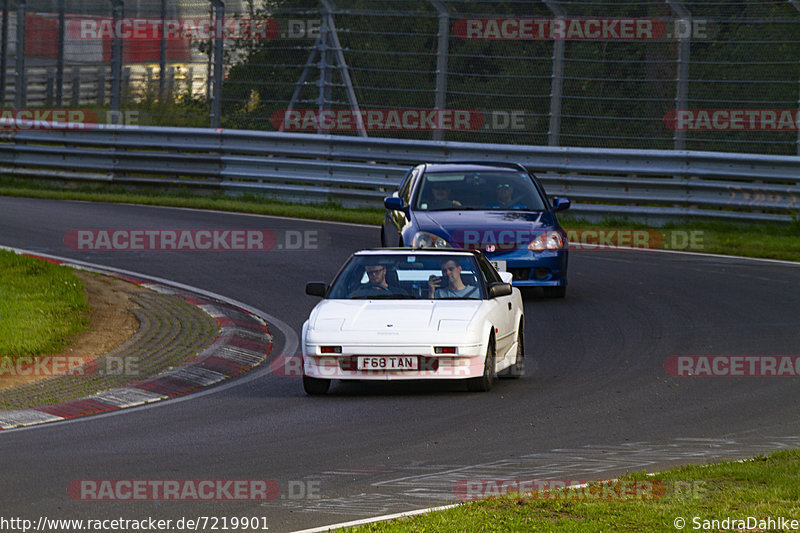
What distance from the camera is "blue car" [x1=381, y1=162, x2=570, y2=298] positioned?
14.9 metres

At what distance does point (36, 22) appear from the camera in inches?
1016

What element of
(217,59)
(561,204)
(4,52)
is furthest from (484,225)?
(4,52)

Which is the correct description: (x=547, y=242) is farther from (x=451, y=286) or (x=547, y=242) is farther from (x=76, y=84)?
(x=76, y=84)

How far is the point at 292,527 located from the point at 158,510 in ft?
2.67

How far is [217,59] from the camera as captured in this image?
24.0m

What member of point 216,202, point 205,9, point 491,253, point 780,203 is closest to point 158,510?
point 491,253

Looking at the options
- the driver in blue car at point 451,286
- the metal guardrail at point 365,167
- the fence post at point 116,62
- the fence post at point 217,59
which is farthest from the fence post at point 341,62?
the driver in blue car at point 451,286

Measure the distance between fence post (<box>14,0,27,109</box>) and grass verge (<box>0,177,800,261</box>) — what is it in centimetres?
163

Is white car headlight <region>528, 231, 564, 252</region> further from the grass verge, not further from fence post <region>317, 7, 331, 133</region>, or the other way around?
fence post <region>317, 7, 331, 133</region>

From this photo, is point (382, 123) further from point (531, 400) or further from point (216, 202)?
point (531, 400)

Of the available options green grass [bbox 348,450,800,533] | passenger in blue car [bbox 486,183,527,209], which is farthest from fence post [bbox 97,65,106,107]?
green grass [bbox 348,450,800,533]

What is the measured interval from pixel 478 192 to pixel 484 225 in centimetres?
112

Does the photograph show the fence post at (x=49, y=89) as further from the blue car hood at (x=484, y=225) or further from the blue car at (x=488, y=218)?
the blue car hood at (x=484, y=225)

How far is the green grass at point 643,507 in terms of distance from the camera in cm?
618
